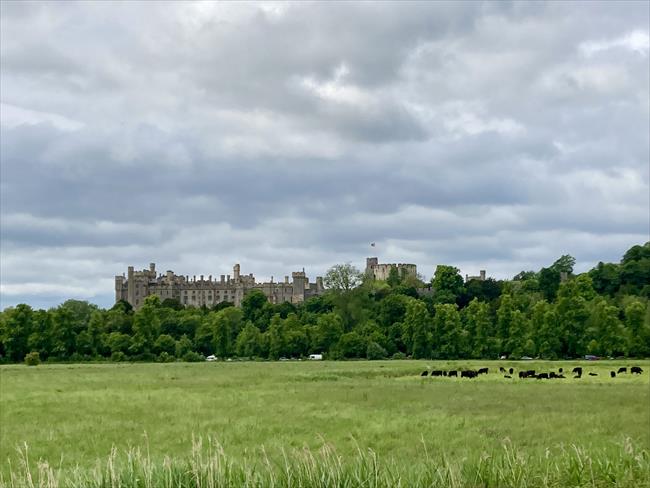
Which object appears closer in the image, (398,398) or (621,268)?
(398,398)

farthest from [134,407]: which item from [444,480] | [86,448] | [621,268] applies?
[621,268]

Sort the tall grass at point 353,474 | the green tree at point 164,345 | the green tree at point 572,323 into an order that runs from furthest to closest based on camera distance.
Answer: the green tree at point 164,345 < the green tree at point 572,323 < the tall grass at point 353,474

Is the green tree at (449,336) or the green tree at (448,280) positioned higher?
the green tree at (448,280)

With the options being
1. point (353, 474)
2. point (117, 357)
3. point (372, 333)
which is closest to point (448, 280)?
point (372, 333)

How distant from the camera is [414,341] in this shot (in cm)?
11569

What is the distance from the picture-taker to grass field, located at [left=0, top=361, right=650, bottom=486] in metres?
23.3

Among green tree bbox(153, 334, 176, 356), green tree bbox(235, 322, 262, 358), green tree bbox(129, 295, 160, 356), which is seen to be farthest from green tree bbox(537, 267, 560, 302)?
green tree bbox(129, 295, 160, 356)

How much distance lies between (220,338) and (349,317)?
32018 mm

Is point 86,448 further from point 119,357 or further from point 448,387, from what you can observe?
point 119,357

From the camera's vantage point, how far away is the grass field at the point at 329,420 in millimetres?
23344

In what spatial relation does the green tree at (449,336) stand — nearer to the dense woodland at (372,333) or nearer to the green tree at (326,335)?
the dense woodland at (372,333)

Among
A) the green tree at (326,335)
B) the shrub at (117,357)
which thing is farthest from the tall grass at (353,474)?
the green tree at (326,335)

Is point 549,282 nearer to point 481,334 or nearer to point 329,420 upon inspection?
point 481,334

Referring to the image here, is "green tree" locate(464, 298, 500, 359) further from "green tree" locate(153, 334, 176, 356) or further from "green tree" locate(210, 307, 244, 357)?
"green tree" locate(153, 334, 176, 356)
